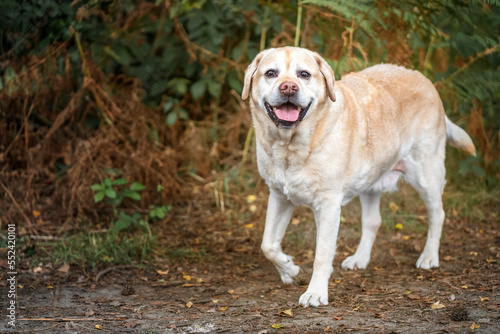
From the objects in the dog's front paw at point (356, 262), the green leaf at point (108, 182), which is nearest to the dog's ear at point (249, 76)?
the dog's front paw at point (356, 262)

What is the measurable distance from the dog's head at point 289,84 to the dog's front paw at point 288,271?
105 cm

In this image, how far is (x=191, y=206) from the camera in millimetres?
5984

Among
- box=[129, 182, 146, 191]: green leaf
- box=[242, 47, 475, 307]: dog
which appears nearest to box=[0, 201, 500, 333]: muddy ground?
box=[242, 47, 475, 307]: dog

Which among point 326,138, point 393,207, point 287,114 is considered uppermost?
point 287,114

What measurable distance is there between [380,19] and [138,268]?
2.84m

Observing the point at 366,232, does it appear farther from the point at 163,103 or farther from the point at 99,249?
the point at 163,103

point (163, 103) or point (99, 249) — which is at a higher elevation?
point (163, 103)

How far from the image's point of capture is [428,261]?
4492 millimetres

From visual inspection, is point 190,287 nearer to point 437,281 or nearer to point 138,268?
point 138,268

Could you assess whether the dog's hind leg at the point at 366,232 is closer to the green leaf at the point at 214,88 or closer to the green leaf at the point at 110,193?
the green leaf at the point at 110,193

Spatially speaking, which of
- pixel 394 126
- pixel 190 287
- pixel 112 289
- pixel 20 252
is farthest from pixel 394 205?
pixel 20 252

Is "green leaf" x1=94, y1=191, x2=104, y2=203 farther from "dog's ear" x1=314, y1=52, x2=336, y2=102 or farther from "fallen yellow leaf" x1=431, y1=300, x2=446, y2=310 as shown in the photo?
"fallen yellow leaf" x1=431, y1=300, x2=446, y2=310

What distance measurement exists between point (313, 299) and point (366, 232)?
118 centimetres

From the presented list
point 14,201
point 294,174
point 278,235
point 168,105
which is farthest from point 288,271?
point 168,105
